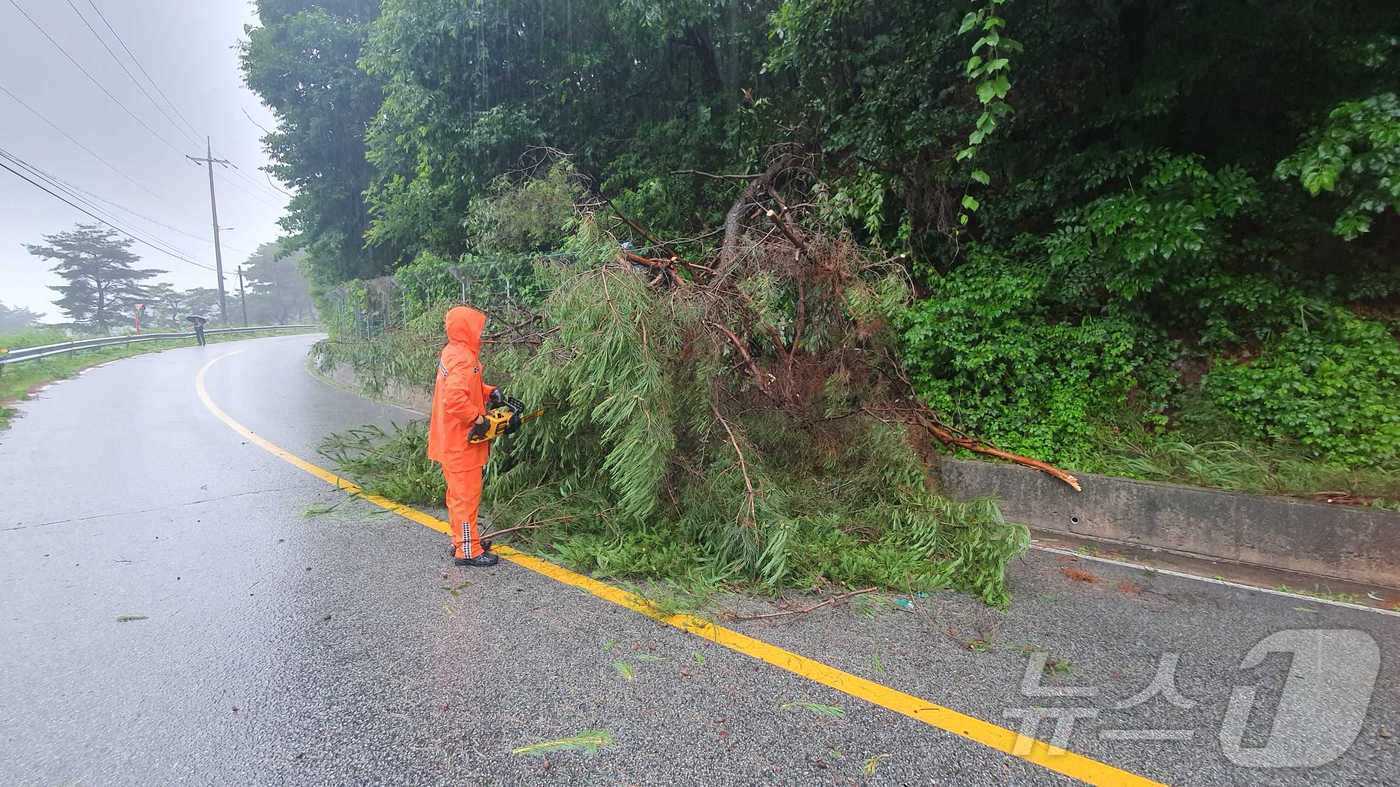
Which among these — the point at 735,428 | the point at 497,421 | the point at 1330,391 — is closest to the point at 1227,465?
the point at 1330,391

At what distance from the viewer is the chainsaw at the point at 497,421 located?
162 inches

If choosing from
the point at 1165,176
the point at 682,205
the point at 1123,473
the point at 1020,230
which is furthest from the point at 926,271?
the point at 682,205

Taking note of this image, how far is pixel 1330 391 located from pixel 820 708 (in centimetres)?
436

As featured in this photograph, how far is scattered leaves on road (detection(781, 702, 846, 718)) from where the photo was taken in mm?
2479

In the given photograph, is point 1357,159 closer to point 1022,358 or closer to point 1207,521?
point 1022,358

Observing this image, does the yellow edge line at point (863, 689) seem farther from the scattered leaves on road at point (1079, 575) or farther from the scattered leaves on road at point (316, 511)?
the scattered leaves on road at point (1079, 575)

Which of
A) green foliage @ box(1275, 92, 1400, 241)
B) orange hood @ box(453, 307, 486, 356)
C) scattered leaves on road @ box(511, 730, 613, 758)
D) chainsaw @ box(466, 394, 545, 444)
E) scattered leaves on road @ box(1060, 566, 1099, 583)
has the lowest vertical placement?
scattered leaves on road @ box(1060, 566, 1099, 583)

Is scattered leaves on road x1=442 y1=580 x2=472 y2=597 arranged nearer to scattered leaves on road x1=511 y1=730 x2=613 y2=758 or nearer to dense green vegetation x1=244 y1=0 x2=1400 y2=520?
scattered leaves on road x1=511 y1=730 x2=613 y2=758

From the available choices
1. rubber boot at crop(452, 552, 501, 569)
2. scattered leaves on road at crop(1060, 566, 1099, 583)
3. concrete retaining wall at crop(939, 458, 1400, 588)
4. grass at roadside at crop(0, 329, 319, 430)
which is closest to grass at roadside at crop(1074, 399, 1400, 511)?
concrete retaining wall at crop(939, 458, 1400, 588)

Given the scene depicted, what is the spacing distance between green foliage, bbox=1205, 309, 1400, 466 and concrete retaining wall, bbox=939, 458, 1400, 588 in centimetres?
64

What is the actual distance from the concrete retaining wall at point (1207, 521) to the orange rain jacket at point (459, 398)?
377 cm

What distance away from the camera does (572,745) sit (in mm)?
2297

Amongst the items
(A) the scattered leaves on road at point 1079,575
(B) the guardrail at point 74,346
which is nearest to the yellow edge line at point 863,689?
(A) the scattered leaves on road at point 1079,575

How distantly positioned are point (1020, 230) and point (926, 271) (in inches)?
36.0
